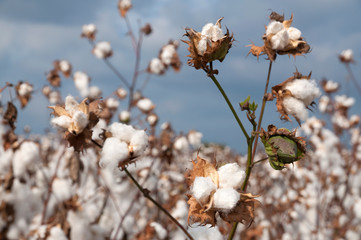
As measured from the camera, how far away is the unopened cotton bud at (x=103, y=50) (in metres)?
5.04

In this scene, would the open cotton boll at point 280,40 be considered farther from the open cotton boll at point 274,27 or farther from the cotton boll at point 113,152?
the cotton boll at point 113,152

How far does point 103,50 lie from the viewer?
5039mm

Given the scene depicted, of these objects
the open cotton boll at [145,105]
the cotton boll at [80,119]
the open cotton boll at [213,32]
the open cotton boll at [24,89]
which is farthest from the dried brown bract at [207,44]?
the open cotton boll at [145,105]

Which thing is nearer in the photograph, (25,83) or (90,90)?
(25,83)

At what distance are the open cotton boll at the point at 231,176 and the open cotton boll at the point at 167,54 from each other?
3874 millimetres

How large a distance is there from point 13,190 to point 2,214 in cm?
17

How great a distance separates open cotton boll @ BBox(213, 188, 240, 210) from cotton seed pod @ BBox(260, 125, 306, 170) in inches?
7.0

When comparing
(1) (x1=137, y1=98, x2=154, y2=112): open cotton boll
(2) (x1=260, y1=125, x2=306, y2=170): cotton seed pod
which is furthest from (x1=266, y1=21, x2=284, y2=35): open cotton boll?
(1) (x1=137, y1=98, x2=154, y2=112): open cotton boll

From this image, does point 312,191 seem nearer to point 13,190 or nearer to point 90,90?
point 90,90

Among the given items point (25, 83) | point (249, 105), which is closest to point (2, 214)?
point (25, 83)

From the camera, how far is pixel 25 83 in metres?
2.75

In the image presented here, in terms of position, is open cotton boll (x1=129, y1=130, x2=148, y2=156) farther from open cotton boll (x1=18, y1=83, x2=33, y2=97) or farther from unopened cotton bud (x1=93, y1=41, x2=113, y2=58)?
unopened cotton bud (x1=93, y1=41, x2=113, y2=58)

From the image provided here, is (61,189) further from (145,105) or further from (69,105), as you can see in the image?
(69,105)

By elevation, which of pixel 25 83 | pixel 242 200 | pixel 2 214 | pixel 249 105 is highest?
pixel 25 83
